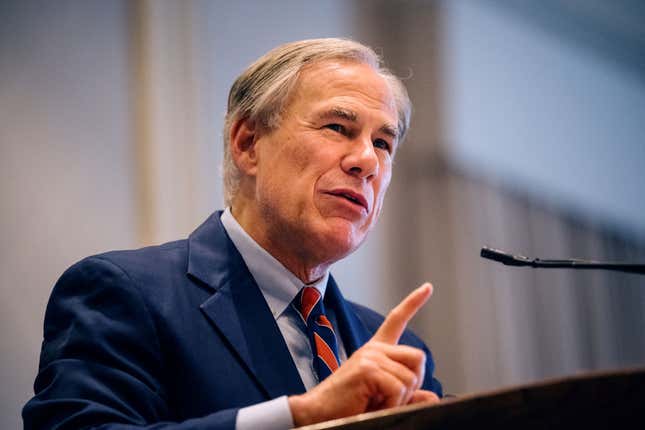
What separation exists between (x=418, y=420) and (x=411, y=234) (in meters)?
3.54

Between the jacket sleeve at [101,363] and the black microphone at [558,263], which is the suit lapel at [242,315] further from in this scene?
the black microphone at [558,263]

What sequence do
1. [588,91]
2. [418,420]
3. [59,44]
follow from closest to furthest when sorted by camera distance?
[418,420]
[59,44]
[588,91]

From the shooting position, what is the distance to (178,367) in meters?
1.60

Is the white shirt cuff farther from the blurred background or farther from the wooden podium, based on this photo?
the blurred background

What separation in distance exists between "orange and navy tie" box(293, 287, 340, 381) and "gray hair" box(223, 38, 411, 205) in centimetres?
42

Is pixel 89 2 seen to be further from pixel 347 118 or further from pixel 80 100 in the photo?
pixel 347 118

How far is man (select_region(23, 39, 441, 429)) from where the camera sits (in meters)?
1.38

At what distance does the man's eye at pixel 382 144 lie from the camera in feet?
7.03

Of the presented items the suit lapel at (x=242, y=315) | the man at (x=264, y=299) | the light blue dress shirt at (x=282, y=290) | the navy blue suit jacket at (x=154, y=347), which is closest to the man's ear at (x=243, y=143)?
the man at (x=264, y=299)

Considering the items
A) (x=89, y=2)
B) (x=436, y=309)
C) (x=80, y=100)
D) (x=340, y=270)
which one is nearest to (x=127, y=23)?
(x=89, y=2)

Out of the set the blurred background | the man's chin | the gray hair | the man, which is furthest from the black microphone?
the blurred background

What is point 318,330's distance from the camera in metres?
1.87

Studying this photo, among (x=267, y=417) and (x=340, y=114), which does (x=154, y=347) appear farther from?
(x=340, y=114)

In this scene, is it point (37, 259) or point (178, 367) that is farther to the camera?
point (37, 259)
